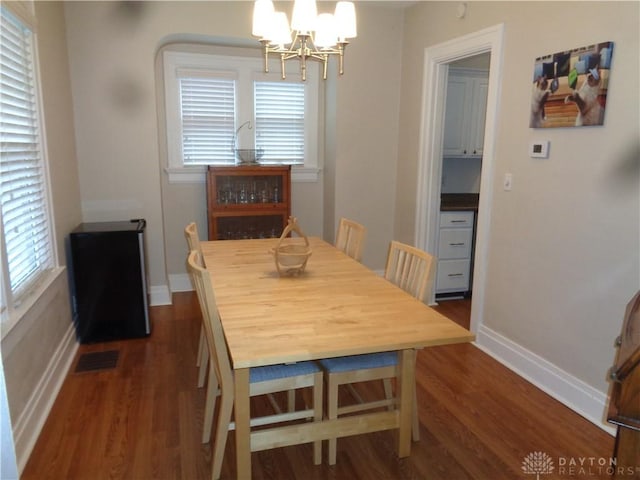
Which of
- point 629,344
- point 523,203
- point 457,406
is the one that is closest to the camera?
point 629,344

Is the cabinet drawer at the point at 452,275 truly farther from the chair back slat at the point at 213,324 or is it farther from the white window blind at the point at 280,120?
the chair back slat at the point at 213,324

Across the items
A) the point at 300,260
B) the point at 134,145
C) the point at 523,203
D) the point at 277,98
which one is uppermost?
the point at 277,98

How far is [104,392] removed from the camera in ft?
8.92

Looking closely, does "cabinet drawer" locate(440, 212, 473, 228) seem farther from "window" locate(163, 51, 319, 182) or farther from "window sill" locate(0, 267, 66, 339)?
"window sill" locate(0, 267, 66, 339)

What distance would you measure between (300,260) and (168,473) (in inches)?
44.7

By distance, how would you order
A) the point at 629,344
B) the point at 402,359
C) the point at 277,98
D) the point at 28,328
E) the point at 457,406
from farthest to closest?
1. the point at 277,98
2. the point at 457,406
3. the point at 28,328
4. the point at 402,359
5. the point at 629,344

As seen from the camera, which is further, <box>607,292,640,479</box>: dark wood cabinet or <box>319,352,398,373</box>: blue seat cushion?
<box>319,352,398,373</box>: blue seat cushion

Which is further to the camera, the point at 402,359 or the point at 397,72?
the point at 397,72

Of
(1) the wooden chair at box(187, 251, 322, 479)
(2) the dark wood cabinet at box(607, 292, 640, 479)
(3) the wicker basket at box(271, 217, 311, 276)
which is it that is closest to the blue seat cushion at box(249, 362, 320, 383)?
(1) the wooden chair at box(187, 251, 322, 479)

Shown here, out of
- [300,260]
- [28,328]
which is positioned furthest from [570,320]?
[28,328]

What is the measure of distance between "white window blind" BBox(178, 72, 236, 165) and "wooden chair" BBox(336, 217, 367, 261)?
75.6 inches

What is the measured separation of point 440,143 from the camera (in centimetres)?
398

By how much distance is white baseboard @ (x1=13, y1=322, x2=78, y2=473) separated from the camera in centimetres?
211

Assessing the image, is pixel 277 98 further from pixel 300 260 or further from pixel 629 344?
pixel 629 344
